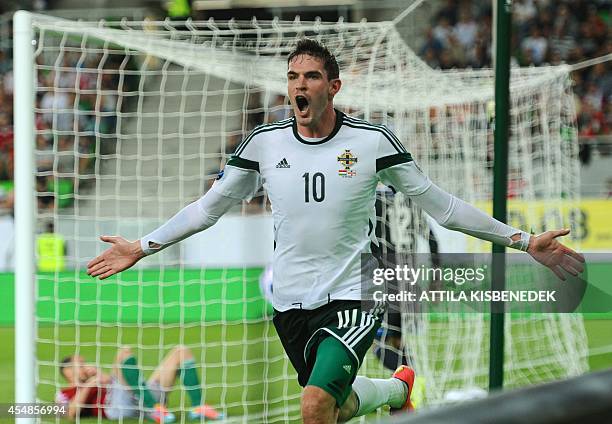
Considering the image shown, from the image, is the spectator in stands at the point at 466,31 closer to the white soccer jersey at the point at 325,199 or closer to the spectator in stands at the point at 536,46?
the spectator in stands at the point at 536,46

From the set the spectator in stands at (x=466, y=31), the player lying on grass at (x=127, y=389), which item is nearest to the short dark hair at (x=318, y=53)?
the player lying on grass at (x=127, y=389)

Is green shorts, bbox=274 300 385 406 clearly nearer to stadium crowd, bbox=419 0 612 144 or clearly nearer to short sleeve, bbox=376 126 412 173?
short sleeve, bbox=376 126 412 173

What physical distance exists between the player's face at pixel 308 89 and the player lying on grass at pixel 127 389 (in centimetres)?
262

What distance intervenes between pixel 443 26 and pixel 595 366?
10.8m

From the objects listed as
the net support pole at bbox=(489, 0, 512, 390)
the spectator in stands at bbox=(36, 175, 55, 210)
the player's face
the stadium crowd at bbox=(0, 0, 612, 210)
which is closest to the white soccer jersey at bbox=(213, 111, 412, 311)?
the player's face

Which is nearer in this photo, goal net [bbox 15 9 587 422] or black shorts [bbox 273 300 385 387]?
black shorts [bbox 273 300 385 387]

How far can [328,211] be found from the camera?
13.9 ft

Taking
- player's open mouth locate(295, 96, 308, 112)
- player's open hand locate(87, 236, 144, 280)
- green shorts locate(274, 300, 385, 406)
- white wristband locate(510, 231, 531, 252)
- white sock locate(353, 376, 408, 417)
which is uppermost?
player's open mouth locate(295, 96, 308, 112)

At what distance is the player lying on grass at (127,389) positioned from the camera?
6.29m

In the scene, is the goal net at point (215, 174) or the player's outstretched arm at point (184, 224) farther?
the goal net at point (215, 174)

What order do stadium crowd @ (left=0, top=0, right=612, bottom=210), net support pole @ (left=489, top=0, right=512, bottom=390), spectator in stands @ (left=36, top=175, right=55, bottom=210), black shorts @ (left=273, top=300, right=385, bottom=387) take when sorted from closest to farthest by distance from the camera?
black shorts @ (left=273, top=300, right=385, bottom=387) → net support pole @ (left=489, top=0, right=512, bottom=390) → spectator in stands @ (left=36, top=175, right=55, bottom=210) → stadium crowd @ (left=0, top=0, right=612, bottom=210)

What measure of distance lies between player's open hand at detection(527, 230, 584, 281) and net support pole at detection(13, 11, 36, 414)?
2.41m

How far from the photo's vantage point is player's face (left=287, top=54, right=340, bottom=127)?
13.8 ft

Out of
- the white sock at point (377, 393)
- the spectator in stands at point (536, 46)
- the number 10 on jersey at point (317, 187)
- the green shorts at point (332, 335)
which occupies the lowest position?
the white sock at point (377, 393)
